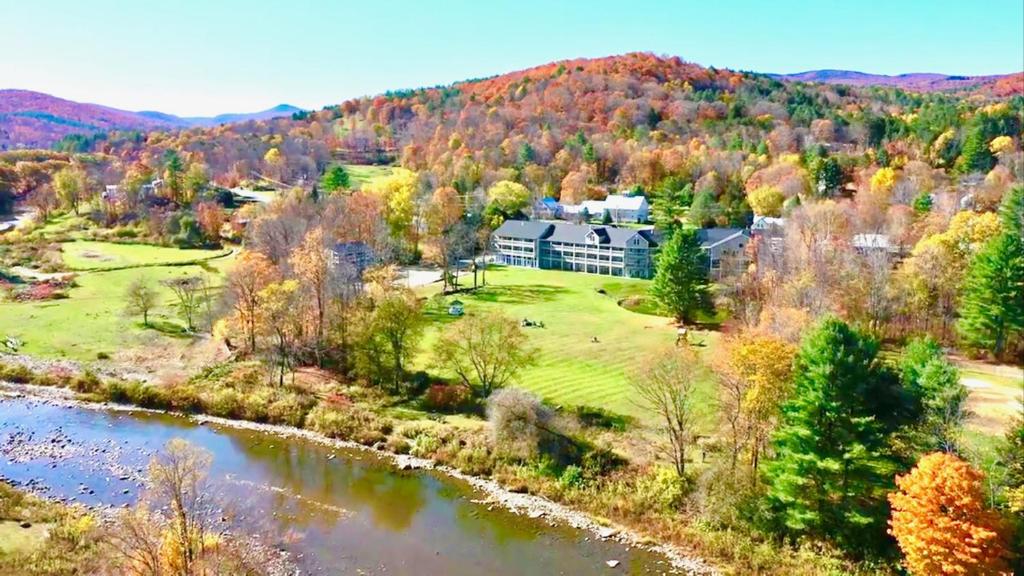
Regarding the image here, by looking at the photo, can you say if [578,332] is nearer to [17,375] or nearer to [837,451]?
[837,451]

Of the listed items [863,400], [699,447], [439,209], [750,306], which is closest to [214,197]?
[439,209]

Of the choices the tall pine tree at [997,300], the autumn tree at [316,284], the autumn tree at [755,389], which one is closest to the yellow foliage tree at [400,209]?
the autumn tree at [316,284]

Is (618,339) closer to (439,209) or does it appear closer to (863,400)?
(863,400)

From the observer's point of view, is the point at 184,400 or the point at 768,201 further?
the point at 768,201

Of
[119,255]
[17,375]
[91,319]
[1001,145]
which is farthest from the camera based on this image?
[1001,145]

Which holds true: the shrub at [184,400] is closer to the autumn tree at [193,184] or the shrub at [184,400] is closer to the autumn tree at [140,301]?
the autumn tree at [140,301]

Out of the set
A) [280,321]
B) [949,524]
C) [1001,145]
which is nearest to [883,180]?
[1001,145]
